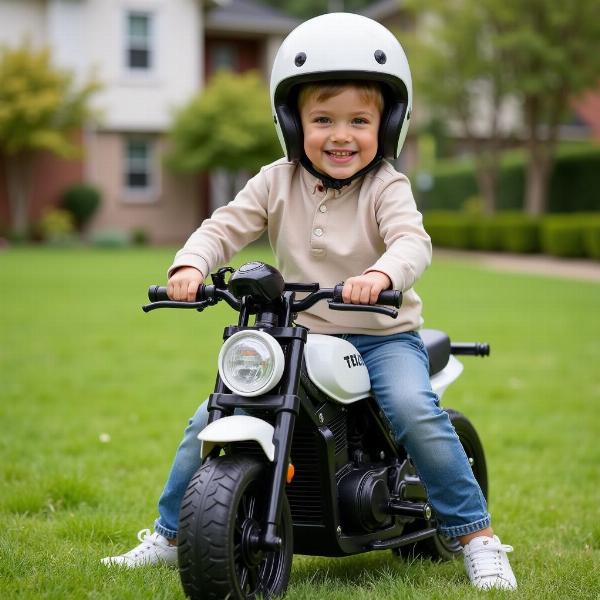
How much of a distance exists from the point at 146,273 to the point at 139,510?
15553 millimetres

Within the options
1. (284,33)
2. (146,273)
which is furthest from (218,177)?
(146,273)

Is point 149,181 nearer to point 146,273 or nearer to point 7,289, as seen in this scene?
point 146,273

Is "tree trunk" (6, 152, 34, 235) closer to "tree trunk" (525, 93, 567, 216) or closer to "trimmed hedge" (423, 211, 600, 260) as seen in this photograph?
"trimmed hedge" (423, 211, 600, 260)

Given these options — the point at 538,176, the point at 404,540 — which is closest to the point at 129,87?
the point at 538,176

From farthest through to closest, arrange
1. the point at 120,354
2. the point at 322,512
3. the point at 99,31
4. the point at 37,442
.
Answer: the point at 99,31
the point at 120,354
the point at 37,442
the point at 322,512

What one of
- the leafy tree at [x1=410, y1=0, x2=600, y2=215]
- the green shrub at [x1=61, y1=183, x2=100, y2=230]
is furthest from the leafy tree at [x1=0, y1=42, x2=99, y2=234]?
the leafy tree at [x1=410, y1=0, x2=600, y2=215]

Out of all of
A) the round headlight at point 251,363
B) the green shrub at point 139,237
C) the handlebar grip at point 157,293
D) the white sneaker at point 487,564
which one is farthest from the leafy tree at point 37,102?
the round headlight at point 251,363

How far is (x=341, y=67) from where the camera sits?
3490 millimetres

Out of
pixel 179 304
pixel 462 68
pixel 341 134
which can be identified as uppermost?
pixel 462 68

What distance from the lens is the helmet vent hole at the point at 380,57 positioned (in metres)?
3.54

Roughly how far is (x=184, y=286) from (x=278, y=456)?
621mm

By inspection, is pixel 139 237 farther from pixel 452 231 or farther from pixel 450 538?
pixel 450 538

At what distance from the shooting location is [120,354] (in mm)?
9742

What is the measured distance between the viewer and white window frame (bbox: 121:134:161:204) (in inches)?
1334
